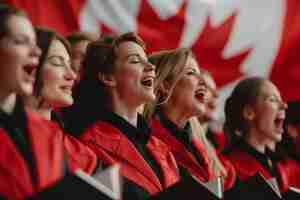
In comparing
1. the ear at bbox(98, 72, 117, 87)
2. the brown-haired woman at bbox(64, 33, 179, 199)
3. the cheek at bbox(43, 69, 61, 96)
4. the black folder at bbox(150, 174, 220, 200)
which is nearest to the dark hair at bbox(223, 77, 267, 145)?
the brown-haired woman at bbox(64, 33, 179, 199)

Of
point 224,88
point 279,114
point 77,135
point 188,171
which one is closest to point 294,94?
point 224,88

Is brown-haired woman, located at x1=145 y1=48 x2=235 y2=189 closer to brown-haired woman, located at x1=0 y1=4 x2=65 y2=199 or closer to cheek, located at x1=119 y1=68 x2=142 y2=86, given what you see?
cheek, located at x1=119 y1=68 x2=142 y2=86

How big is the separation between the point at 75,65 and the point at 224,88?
2.18 m

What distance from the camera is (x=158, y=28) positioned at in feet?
16.3

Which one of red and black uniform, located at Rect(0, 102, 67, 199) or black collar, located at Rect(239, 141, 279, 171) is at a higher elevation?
red and black uniform, located at Rect(0, 102, 67, 199)

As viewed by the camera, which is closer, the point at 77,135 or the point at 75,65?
the point at 77,135

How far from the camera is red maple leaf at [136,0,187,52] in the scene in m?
4.90

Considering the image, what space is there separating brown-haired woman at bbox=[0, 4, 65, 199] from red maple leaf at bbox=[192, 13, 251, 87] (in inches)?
116

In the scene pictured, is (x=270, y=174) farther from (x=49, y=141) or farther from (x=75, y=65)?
(x=49, y=141)

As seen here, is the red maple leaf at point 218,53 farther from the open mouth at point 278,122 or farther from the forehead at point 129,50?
the forehead at point 129,50

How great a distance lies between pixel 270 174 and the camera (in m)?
3.54

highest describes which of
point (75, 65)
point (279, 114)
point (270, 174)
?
point (75, 65)

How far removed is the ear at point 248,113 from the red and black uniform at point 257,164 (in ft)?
0.36

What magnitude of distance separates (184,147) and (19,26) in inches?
41.4
